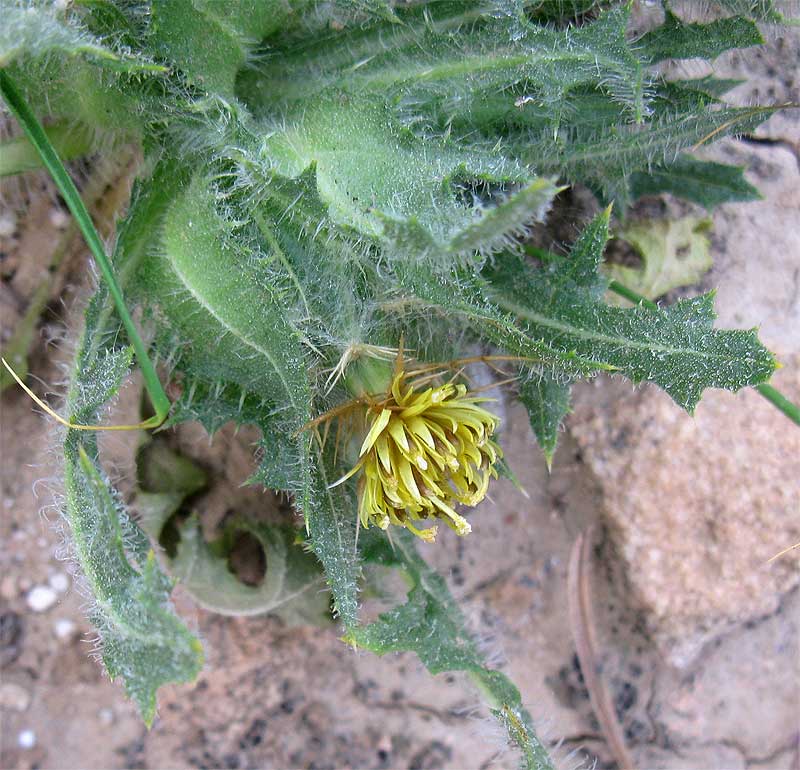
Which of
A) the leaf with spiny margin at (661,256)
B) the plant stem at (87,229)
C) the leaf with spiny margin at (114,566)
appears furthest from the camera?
the leaf with spiny margin at (661,256)

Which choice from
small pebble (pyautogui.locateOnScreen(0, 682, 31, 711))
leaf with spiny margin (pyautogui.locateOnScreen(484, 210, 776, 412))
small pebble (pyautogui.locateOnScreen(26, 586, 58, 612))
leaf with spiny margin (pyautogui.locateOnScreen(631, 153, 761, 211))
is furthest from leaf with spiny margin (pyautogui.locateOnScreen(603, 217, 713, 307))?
small pebble (pyautogui.locateOnScreen(0, 682, 31, 711))

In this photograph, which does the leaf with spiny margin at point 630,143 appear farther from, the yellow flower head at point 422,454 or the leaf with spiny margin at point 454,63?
the yellow flower head at point 422,454

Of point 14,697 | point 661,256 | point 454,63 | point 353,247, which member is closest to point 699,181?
point 661,256

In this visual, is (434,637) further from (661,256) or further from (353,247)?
(661,256)

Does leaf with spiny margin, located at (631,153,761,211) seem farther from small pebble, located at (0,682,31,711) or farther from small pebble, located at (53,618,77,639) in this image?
small pebble, located at (0,682,31,711)

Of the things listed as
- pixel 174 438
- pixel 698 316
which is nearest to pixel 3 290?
pixel 174 438

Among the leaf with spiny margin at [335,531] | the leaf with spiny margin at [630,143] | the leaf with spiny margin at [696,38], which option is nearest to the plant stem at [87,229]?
the leaf with spiny margin at [335,531]
